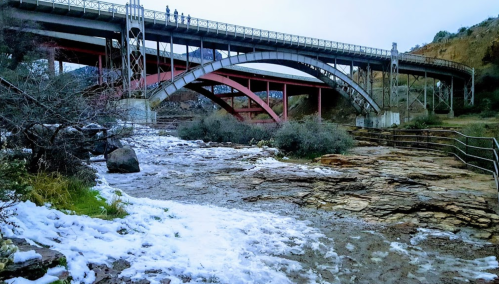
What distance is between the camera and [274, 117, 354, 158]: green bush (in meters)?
15.2

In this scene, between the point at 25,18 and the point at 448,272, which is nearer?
the point at 448,272

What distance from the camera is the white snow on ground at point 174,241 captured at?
3.52 m

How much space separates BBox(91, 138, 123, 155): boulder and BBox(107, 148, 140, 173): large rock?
131 centimetres

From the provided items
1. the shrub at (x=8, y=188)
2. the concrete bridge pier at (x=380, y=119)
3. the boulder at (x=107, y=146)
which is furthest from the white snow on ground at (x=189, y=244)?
the concrete bridge pier at (x=380, y=119)

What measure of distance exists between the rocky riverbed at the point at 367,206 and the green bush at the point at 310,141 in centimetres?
252

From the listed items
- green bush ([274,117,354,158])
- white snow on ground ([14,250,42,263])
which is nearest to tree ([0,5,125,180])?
white snow on ground ([14,250,42,263])

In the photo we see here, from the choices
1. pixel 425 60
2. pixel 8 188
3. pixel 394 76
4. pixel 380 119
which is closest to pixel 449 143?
pixel 8 188

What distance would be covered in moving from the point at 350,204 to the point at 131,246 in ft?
13.8

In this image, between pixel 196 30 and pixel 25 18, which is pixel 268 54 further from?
pixel 25 18

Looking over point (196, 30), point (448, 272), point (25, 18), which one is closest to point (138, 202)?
point (448, 272)

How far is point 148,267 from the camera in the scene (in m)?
3.57

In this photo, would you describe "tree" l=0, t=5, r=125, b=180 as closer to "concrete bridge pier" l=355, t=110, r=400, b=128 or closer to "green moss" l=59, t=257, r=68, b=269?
"green moss" l=59, t=257, r=68, b=269

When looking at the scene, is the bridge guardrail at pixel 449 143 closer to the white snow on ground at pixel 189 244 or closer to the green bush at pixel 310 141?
the green bush at pixel 310 141

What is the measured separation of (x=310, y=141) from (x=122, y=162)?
8122mm
